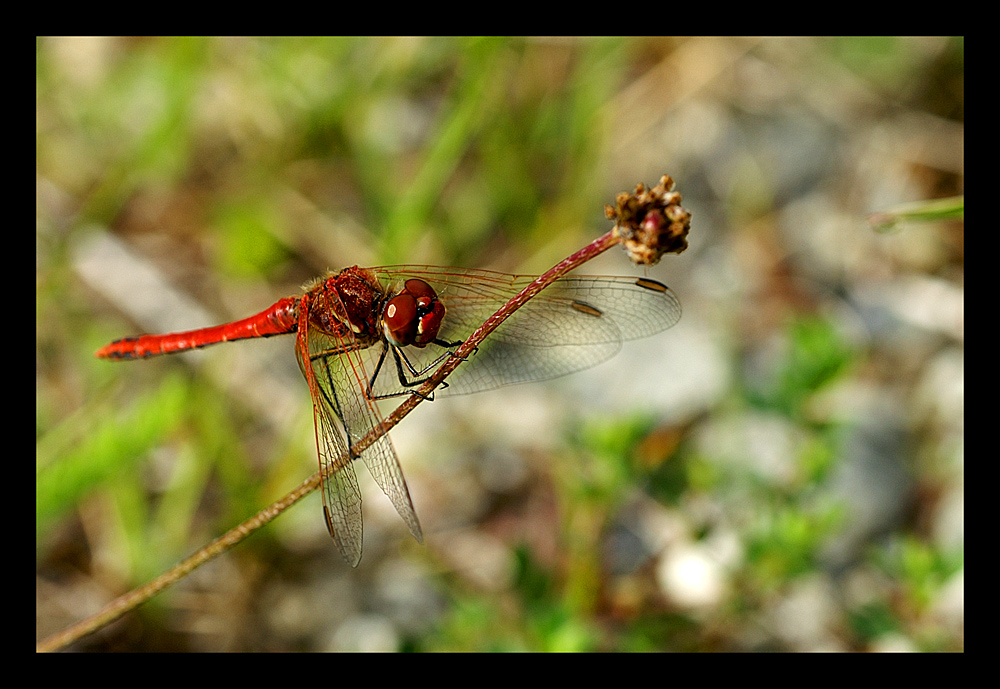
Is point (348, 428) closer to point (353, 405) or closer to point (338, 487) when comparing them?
point (353, 405)

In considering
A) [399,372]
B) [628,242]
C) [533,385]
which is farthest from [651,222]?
[533,385]

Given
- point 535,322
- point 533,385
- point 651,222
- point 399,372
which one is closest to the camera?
point 651,222

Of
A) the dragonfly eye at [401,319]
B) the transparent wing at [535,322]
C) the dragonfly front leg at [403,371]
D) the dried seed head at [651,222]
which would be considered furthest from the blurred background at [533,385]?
the dried seed head at [651,222]

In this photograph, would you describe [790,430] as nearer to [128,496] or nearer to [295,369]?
[295,369]

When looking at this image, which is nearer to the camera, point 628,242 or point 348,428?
point 628,242

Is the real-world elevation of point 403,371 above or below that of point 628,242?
above

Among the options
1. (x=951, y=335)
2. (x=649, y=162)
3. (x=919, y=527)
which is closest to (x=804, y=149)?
(x=649, y=162)

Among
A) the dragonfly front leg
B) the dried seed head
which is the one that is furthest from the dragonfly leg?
the dried seed head
